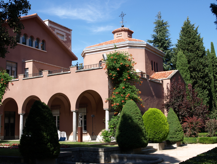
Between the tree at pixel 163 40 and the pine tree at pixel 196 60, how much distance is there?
7166 millimetres

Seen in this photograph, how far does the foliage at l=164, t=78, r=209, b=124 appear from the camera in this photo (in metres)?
22.1

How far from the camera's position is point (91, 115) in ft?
66.6

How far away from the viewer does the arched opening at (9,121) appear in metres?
22.6

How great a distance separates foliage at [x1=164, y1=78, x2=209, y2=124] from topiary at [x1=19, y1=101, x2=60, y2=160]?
618 inches

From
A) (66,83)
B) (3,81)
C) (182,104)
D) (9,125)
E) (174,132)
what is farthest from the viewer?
(9,125)

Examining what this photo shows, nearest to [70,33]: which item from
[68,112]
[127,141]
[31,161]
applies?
[68,112]

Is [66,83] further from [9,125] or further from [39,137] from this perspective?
[39,137]

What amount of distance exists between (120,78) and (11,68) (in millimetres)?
12356

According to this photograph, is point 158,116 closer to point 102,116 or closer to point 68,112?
point 102,116

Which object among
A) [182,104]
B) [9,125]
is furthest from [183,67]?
[9,125]

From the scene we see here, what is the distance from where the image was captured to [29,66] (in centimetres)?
2386

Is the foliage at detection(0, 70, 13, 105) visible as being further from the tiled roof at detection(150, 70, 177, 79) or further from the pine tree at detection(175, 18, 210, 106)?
the pine tree at detection(175, 18, 210, 106)

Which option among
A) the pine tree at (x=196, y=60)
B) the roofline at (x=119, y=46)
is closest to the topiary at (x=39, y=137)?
the roofline at (x=119, y=46)

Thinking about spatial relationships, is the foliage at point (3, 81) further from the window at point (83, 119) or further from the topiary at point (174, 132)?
the topiary at point (174, 132)
